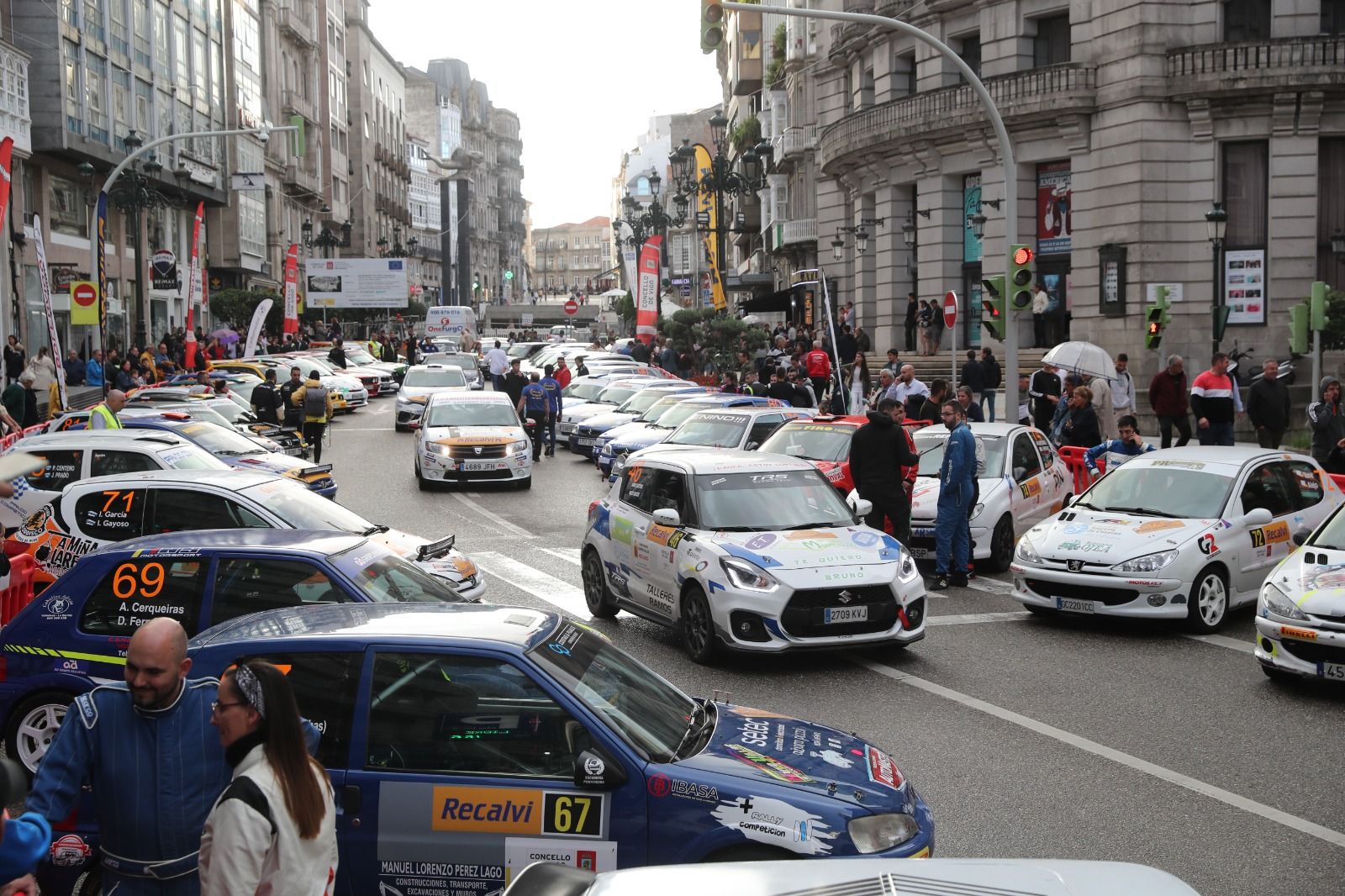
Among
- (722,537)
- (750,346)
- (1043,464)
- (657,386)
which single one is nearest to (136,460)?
(722,537)

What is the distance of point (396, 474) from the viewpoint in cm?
2592

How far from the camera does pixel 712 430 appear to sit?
859 inches

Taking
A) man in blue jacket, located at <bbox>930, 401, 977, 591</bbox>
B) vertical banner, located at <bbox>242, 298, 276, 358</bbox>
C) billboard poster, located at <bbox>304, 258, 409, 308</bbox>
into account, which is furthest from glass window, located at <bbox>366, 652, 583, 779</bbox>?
billboard poster, located at <bbox>304, 258, 409, 308</bbox>

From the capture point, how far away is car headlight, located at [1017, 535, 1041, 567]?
12.6 metres

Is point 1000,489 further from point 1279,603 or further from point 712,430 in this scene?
point 712,430

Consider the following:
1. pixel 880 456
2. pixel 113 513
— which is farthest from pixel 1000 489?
pixel 113 513

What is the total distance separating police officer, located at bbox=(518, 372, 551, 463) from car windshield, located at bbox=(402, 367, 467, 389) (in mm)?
7835

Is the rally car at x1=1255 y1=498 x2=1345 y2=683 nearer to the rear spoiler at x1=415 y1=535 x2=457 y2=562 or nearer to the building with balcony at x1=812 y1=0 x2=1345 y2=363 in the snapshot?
the rear spoiler at x1=415 y1=535 x2=457 y2=562

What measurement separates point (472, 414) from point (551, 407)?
420 cm

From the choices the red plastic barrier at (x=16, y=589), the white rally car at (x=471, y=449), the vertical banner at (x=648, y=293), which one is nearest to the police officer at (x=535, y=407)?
the white rally car at (x=471, y=449)

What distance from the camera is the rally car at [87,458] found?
1450cm

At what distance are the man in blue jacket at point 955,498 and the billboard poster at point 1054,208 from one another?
2511 centimetres

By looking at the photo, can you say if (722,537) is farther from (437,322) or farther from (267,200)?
(437,322)

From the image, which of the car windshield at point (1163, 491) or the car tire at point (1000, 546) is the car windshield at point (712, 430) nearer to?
the car tire at point (1000, 546)
